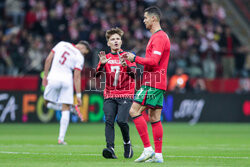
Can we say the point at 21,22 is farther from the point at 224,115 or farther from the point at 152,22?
the point at 152,22

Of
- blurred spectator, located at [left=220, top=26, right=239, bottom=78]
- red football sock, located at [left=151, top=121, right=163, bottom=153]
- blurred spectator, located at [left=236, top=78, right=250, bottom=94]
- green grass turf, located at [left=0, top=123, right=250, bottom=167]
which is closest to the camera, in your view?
green grass turf, located at [left=0, top=123, right=250, bottom=167]

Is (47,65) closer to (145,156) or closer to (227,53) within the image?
(145,156)

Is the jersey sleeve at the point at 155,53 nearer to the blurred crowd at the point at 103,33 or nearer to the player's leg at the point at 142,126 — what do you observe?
the player's leg at the point at 142,126

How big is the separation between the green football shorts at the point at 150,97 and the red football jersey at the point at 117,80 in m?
0.84

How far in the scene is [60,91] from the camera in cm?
1264

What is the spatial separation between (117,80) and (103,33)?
12.8 metres

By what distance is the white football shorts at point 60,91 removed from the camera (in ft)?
41.0

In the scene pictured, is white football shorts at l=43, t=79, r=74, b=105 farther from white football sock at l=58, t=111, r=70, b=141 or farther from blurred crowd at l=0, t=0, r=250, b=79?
blurred crowd at l=0, t=0, r=250, b=79

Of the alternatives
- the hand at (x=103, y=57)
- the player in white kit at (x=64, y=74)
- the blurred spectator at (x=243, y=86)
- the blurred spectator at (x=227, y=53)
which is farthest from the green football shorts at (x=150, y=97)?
the blurred spectator at (x=227, y=53)

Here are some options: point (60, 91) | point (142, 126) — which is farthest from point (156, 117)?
point (60, 91)

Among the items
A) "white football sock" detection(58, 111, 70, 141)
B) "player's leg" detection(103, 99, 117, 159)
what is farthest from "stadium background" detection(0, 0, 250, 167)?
"player's leg" detection(103, 99, 117, 159)

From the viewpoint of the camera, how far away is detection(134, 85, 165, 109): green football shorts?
8492 mm

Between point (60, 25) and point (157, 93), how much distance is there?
13.7m

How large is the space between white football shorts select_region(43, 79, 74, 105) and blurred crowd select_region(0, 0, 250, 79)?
7.35 meters
